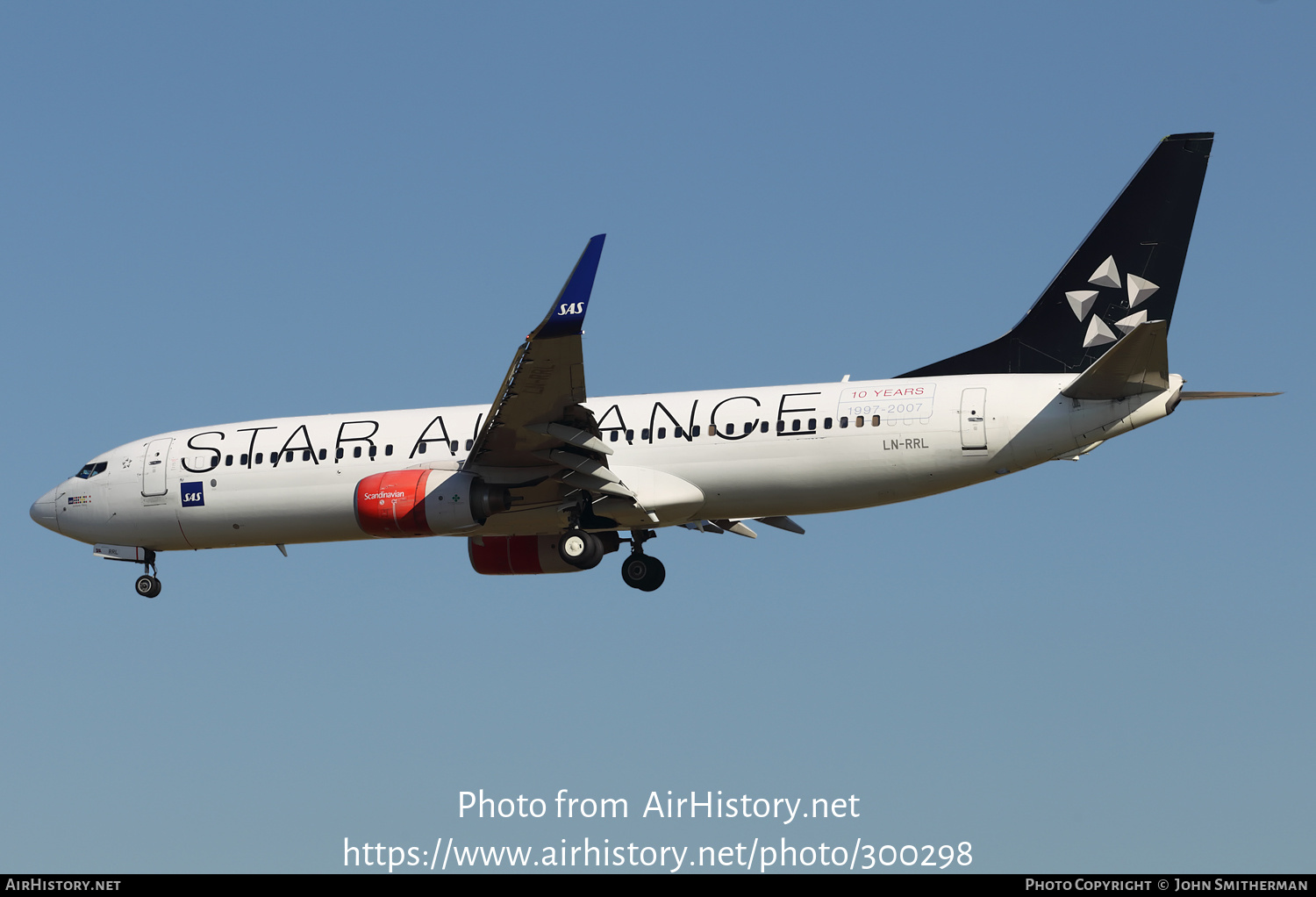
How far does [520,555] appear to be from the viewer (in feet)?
116

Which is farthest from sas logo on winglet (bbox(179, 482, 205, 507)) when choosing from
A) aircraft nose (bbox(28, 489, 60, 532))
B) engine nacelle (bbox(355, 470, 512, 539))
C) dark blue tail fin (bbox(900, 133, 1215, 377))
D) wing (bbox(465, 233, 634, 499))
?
dark blue tail fin (bbox(900, 133, 1215, 377))

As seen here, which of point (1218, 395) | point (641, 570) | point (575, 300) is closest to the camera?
point (575, 300)

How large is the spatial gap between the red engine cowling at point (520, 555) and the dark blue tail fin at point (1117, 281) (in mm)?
8958

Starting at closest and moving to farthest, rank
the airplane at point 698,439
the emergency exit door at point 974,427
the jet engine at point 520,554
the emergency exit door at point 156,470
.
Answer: the airplane at point 698,439 → the emergency exit door at point 974,427 → the emergency exit door at point 156,470 → the jet engine at point 520,554

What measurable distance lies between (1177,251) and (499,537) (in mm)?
15110

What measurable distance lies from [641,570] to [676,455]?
3725mm

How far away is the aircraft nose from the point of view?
36.1 m

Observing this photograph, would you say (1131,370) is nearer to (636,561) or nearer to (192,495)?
(636,561)

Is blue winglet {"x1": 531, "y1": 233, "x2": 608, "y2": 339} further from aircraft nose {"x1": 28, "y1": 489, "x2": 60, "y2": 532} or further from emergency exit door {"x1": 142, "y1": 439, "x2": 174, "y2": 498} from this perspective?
aircraft nose {"x1": 28, "y1": 489, "x2": 60, "y2": 532}

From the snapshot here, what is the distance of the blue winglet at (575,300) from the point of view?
27391 millimetres

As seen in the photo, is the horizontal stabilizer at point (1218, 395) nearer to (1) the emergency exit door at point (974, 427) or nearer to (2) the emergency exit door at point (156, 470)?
(1) the emergency exit door at point (974, 427)

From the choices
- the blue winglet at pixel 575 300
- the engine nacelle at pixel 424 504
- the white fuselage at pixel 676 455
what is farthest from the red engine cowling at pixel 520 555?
the blue winglet at pixel 575 300

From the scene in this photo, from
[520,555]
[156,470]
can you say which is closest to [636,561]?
[520,555]

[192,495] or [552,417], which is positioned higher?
[192,495]
